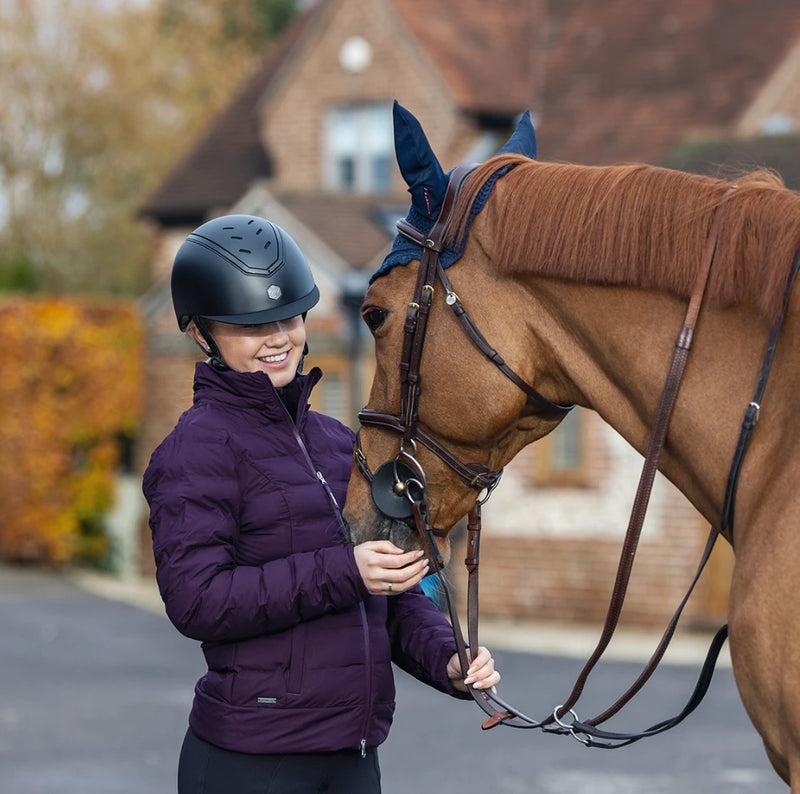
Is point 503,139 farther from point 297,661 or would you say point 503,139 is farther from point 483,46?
point 297,661

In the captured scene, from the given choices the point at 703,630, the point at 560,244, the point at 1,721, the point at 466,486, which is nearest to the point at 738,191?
the point at 560,244

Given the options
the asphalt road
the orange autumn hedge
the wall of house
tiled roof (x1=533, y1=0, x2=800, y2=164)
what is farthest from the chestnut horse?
the orange autumn hedge

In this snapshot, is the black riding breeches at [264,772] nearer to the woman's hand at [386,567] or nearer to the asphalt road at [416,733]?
the woman's hand at [386,567]

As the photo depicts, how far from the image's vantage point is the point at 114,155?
33094 mm

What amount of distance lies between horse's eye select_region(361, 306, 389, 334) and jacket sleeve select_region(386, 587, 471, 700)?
761 mm

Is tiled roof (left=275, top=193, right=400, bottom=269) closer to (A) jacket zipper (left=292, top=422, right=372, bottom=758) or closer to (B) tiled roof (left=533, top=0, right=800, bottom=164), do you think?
(B) tiled roof (left=533, top=0, right=800, bottom=164)

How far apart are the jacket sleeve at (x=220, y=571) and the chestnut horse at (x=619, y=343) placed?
0.13 meters

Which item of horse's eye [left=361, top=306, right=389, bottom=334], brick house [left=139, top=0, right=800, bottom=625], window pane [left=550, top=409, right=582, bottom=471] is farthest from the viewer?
window pane [left=550, top=409, right=582, bottom=471]

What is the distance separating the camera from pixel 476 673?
10.9 feet

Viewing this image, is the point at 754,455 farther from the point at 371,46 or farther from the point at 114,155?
the point at 114,155

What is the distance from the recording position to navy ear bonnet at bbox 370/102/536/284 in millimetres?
3051

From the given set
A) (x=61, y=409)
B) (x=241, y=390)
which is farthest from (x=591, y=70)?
(x=241, y=390)

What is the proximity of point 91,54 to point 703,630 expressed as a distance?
2294cm

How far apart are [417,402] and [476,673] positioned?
0.67 m
